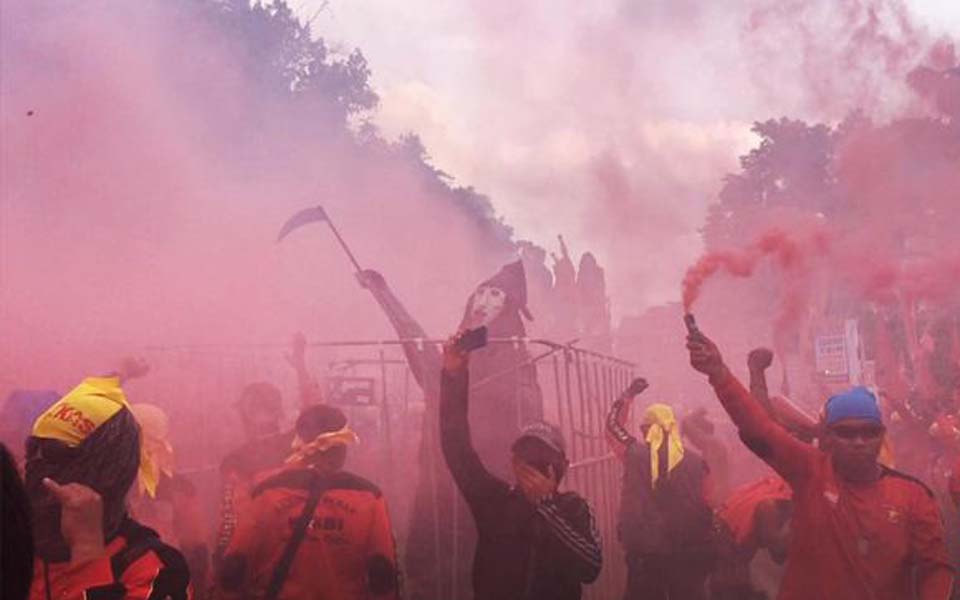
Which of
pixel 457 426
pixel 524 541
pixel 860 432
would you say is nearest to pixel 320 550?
pixel 457 426

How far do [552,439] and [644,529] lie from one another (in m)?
3.03

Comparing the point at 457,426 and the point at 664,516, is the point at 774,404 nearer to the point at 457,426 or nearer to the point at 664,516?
the point at 664,516

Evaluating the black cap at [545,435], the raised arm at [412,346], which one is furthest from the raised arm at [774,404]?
the raised arm at [412,346]

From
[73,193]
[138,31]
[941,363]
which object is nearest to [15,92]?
[73,193]

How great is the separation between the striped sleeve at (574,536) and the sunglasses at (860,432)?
1.19 metres

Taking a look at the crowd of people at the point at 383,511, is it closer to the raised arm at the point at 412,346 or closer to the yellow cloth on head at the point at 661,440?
the yellow cloth on head at the point at 661,440

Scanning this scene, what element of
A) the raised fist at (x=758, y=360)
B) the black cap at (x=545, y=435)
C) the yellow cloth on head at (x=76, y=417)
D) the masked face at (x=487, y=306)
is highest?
→ the masked face at (x=487, y=306)

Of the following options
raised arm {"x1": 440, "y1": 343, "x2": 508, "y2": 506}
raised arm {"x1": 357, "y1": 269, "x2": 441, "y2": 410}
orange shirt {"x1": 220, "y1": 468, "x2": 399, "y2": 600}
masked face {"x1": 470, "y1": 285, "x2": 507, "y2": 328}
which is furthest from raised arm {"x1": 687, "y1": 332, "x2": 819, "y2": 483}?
masked face {"x1": 470, "y1": 285, "x2": 507, "y2": 328}

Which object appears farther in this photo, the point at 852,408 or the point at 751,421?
the point at 852,408

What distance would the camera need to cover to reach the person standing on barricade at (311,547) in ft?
13.3

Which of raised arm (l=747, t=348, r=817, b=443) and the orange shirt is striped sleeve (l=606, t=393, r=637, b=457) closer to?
raised arm (l=747, t=348, r=817, b=443)

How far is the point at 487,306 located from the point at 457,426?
4.66 meters

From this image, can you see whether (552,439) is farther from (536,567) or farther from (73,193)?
(73,193)

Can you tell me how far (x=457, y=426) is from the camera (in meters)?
3.92
